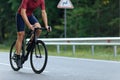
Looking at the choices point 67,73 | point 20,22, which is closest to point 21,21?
point 20,22

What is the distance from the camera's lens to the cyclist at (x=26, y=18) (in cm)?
1117

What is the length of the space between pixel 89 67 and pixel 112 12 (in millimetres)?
22313

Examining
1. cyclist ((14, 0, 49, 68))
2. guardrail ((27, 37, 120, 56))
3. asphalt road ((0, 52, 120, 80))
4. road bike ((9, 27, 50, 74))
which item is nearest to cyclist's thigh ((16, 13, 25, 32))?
cyclist ((14, 0, 49, 68))

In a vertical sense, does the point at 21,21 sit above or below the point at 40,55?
above

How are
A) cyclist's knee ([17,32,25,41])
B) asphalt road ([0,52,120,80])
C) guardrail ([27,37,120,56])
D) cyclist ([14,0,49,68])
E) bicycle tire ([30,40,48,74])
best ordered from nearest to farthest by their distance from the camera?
asphalt road ([0,52,120,80])
cyclist ([14,0,49,68])
bicycle tire ([30,40,48,74])
cyclist's knee ([17,32,25,41])
guardrail ([27,37,120,56])

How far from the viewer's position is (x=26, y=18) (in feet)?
36.5

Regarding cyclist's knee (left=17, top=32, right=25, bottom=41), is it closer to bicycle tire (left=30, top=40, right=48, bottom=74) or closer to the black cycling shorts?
the black cycling shorts

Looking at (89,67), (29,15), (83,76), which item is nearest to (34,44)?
(29,15)

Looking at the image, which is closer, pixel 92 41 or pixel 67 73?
pixel 67 73

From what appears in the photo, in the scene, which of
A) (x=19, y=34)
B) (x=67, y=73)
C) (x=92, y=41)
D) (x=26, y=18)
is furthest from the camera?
(x=92, y=41)

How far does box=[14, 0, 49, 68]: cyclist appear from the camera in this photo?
1117 centimetres

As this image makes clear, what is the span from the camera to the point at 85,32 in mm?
35219

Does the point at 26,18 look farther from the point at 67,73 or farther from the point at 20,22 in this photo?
the point at 67,73

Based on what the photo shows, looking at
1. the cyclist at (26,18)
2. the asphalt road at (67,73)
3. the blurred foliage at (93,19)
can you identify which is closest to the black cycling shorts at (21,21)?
the cyclist at (26,18)
